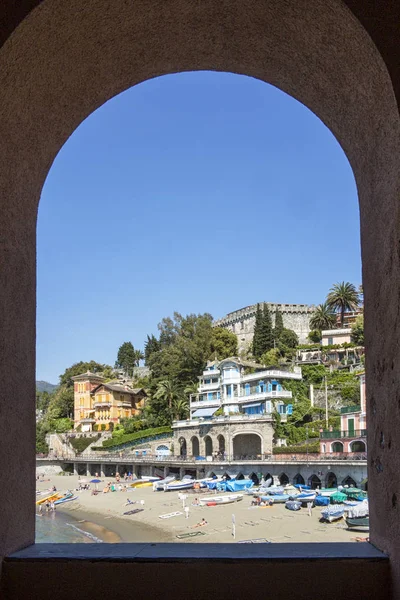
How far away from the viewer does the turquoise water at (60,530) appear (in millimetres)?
30641

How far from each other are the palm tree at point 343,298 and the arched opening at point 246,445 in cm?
1881

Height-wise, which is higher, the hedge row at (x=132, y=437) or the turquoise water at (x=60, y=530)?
the hedge row at (x=132, y=437)

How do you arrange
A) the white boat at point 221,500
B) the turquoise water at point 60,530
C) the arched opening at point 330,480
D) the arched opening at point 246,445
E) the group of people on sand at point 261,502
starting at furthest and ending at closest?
the arched opening at point 246,445 → the arched opening at point 330,480 → the white boat at point 221,500 → the group of people on sand at point 261,502 → the turquoise water at point 60,530

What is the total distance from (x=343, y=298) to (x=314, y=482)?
24.3 meters

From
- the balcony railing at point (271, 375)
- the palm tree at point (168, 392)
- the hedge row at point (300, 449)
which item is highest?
the balcony railing at point (271, 375)

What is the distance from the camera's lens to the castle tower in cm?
7094

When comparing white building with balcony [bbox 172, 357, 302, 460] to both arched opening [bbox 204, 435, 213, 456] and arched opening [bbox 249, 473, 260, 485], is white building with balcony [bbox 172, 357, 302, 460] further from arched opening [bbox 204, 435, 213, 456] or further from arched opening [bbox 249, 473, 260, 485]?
arched opening [bbox 249, 473, 260, 485]

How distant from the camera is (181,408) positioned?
59250 mm

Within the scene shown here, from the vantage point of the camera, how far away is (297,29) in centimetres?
272

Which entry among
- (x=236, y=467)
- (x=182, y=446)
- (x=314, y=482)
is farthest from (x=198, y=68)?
(x=182, y=446)

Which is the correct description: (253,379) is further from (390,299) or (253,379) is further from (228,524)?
(390,299)

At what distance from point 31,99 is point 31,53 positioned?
9.7 inches

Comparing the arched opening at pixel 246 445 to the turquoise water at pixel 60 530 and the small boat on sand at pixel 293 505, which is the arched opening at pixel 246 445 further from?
the turquoise water at pixel 60 530

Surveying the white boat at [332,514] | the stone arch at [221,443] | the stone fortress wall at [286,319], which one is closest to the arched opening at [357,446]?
the white boat at [332,514]
